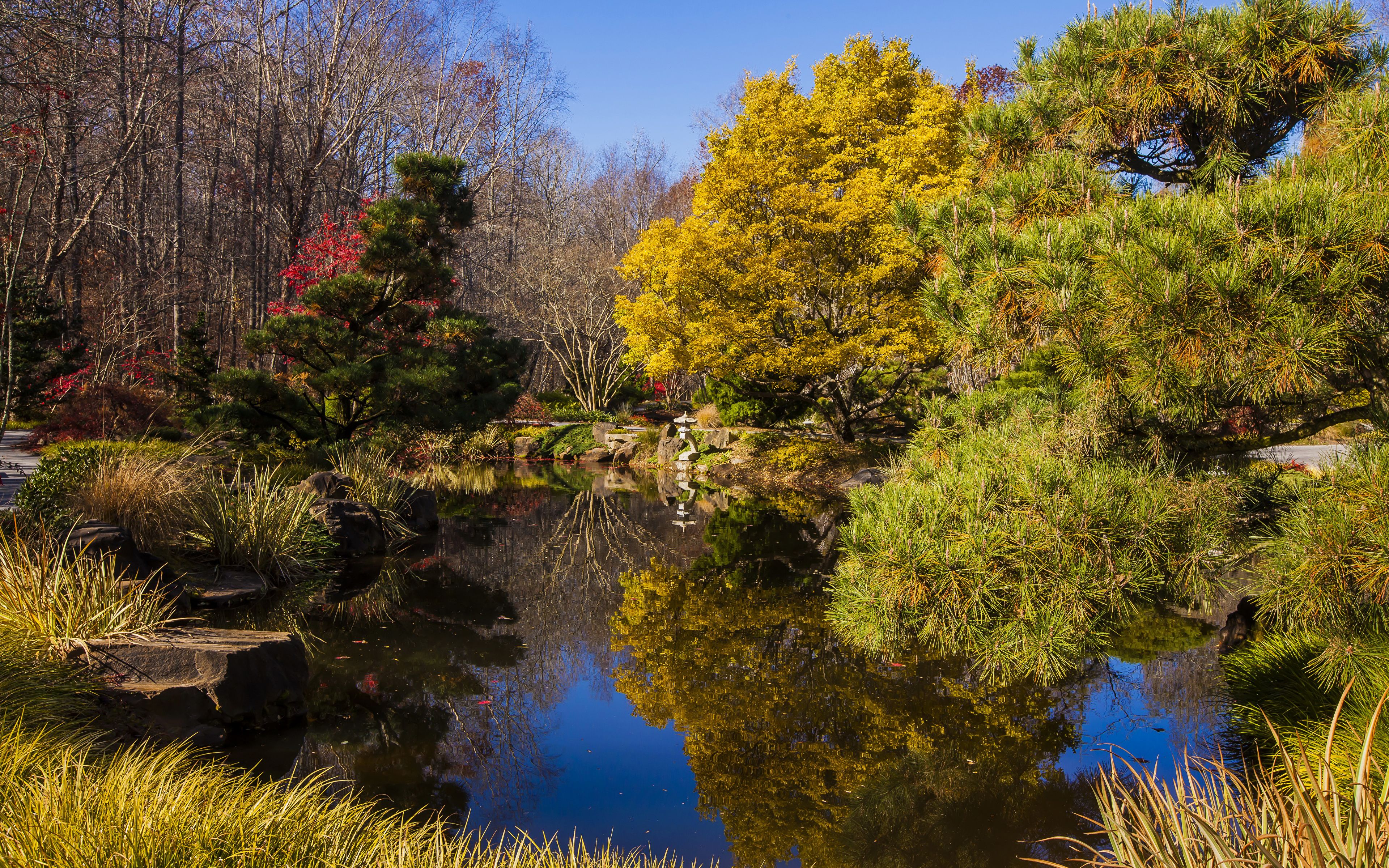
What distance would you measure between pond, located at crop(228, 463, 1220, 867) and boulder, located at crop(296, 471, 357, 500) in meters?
1.59

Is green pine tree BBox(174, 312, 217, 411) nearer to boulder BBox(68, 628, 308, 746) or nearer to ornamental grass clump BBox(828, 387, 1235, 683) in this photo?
boulder BBox(68, 628, 308, 746)

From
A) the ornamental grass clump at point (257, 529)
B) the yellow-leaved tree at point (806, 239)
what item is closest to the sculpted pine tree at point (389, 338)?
the ornamental grass clump at point (257, 529)

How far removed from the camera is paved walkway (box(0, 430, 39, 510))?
7141 mm

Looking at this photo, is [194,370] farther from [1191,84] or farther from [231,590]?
[1191,84]

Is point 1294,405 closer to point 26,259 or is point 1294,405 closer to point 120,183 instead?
point 26,259

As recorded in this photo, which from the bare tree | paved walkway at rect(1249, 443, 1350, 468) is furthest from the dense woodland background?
paved walkway at rect(1249, 443, 1350, 468)

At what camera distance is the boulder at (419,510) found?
32.6 ft

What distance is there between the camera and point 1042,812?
357 cm

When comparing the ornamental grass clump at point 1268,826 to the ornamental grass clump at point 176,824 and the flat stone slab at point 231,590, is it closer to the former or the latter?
the ornamental grass clump at point 176,824

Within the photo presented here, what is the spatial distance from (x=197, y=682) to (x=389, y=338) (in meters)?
8.00

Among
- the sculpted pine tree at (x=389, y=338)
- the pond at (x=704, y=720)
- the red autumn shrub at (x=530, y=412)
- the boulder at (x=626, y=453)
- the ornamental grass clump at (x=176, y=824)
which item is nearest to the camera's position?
the ornamental grass clump at (x=176, y=824)

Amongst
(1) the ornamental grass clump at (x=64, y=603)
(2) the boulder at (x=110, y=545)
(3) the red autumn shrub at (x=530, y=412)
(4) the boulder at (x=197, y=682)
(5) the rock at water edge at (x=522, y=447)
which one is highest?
(3) the red autumn shrub at (x=530, y=412)

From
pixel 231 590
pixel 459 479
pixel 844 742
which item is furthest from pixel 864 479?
pixel 231 590

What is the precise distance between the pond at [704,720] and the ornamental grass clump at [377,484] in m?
1.71
